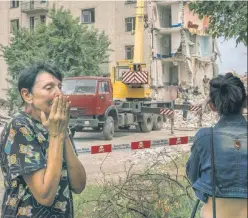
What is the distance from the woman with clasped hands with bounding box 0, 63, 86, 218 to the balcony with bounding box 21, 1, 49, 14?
38159 mm

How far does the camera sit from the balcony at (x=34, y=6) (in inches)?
1565

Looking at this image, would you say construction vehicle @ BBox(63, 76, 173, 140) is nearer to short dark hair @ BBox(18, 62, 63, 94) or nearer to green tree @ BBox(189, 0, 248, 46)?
green tree @ BBox(189, 0, 248, 46)

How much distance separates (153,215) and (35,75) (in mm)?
2098

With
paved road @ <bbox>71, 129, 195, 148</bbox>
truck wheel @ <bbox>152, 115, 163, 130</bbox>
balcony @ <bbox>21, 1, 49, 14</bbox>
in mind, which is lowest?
paved road @ <bbox>71, 129, 195, 148</bbox>

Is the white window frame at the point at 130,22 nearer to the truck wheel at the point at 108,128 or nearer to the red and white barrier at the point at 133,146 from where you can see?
the truck wheel at the point at 108,128

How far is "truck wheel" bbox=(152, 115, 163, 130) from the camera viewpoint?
2055 centimetres

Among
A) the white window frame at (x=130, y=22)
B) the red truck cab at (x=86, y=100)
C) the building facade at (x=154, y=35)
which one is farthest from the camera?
the white window frame at (x=130, y=22)

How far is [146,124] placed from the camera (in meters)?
19.5

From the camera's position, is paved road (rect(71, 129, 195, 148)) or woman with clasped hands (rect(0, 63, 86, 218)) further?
paved road (rect(71, 129, 195, 148))

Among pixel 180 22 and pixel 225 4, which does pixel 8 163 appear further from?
pixel 180 22

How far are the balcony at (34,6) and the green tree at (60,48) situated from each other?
11131mm

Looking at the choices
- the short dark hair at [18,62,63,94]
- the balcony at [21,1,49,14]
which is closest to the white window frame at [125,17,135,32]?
the balcony at [21,1,49,14]

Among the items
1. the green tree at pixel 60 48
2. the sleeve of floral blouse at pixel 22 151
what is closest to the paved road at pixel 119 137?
the green tree at pixel 60 48

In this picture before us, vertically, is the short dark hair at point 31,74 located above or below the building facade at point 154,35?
below
